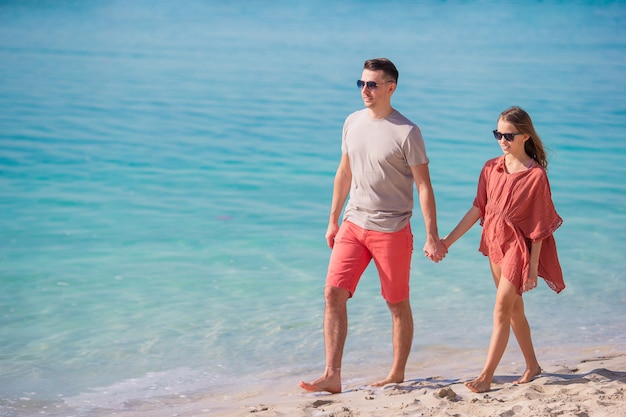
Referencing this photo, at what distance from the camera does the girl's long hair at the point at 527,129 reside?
159 inches

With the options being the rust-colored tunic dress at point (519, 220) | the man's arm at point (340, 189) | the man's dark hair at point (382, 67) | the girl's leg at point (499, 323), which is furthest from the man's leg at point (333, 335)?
the man's dark hair at point (382, 67)

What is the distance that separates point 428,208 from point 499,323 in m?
0.61

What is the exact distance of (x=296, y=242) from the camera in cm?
882

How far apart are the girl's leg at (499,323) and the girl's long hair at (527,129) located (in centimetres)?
52

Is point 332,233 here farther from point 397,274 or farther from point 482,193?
point 482,193

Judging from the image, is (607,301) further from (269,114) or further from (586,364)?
(269,114)

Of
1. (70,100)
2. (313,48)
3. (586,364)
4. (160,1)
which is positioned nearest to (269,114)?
(70,100)

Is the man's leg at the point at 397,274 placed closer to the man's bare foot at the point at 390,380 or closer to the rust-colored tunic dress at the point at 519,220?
the man's bare foot at the point at 390,380

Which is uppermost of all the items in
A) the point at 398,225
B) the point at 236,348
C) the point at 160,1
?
the point at 160,1

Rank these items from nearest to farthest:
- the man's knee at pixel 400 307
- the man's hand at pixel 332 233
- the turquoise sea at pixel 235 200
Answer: the man's knee at pixel 400 307 → the man's hand at pixel 332 233 → the turquoise sea at pixel 235 200

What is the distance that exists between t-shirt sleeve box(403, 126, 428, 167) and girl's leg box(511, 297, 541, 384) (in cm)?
79

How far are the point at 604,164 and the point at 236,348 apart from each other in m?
9.78

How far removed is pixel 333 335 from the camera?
4328mm

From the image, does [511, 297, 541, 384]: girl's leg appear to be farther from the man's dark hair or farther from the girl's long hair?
the man's dark hair
